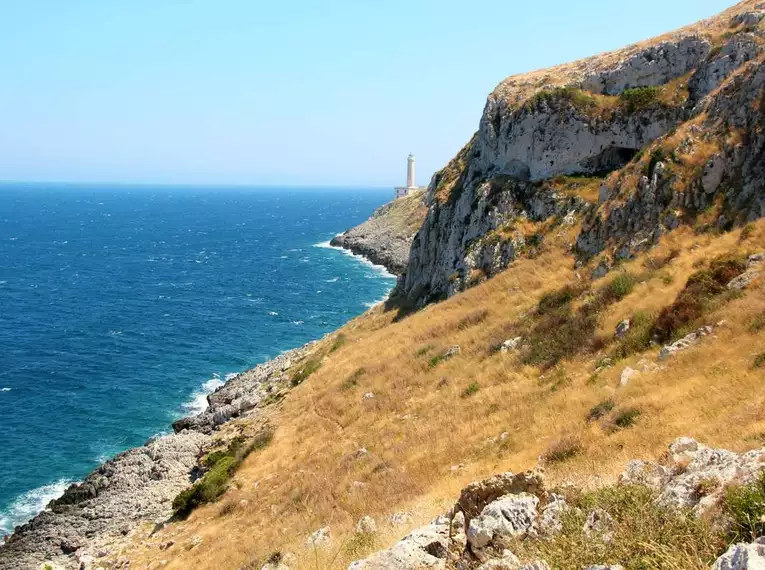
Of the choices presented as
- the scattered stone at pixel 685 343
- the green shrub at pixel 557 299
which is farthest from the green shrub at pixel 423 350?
the scattered stone at pixel 685 343

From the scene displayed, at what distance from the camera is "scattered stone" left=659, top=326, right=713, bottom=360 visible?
57.8 feet

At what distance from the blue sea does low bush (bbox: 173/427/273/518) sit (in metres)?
11.9

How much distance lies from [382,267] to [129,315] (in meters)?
48.4

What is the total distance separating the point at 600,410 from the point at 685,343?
4002 mm

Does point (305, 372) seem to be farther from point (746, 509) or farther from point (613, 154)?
point (746, 509)

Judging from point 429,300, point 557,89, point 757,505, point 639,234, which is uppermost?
point 557,89

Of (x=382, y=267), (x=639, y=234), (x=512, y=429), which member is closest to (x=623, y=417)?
(x=512, y=429)

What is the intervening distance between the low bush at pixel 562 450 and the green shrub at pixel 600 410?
1.57m

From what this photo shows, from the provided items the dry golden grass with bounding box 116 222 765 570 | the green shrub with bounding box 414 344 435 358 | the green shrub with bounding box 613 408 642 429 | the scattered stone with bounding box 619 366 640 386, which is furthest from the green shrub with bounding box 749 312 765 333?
the green shrub with bounding box 414 344 435 358

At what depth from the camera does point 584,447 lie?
1412cm

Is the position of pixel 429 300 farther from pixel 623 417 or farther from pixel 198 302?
pixel 198 302

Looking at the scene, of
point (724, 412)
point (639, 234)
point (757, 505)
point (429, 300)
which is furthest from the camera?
point (429, 300)

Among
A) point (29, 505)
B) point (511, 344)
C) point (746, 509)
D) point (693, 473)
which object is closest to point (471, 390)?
point (511, 344)

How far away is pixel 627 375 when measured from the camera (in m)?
17.8
